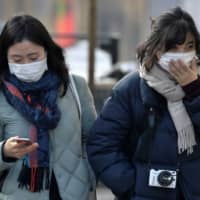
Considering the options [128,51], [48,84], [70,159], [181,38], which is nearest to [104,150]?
[70,159]

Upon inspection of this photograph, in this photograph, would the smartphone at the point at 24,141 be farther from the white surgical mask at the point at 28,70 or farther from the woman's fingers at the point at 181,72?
the woman's fingers at the point at 181,72

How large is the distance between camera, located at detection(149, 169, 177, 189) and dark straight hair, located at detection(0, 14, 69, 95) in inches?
24.9

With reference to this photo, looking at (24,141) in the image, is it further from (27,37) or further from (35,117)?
(27,37)

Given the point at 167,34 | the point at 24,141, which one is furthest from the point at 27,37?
the point at 167,34

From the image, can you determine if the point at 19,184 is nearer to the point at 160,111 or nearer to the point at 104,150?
the point at 104,150

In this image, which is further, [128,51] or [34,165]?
[128,51]

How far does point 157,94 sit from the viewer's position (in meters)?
3.66

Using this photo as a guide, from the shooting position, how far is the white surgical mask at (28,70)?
3668 mm

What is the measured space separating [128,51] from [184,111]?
13.7 metres

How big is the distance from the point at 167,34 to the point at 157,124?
17.2 inches

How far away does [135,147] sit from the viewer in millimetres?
3713

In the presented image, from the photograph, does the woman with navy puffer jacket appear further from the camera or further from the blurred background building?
the blurred background building

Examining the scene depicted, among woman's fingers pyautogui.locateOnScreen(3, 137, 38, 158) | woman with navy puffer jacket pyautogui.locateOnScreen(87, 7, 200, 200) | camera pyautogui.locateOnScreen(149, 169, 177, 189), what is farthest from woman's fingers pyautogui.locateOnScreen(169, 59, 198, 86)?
woman's fingers pyautogui.locateOnScreen(3, 137, 38, 158)

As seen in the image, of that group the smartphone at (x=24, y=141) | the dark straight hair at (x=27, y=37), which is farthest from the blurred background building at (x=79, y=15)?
the smartphone at (x=24, y=141)
